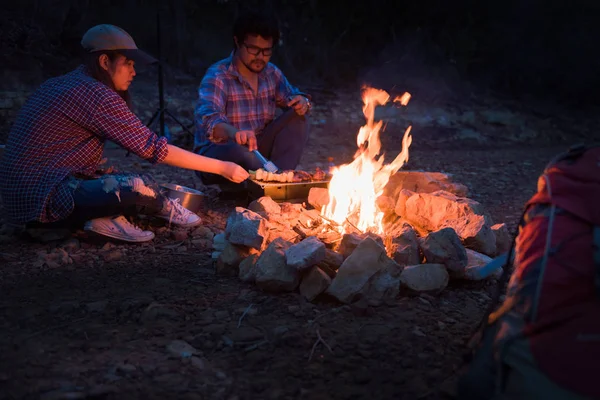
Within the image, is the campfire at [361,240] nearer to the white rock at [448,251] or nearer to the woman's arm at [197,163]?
the white rock at [448,251]

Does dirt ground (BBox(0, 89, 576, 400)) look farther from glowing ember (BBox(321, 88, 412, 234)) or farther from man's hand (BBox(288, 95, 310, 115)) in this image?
man's hand (BBox(288, 95, 310, 115))

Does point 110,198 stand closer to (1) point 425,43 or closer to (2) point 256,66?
(2) point 256,66

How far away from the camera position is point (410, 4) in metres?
9.80

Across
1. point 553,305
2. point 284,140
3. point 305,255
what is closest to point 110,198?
point 305,255

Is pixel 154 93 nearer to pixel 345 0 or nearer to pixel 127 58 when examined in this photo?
pixel 345 0

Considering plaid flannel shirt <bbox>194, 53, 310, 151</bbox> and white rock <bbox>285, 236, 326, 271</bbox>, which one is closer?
white rock <bbox>285, 236, 326, 271</bbox>

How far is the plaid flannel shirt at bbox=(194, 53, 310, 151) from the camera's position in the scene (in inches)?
174

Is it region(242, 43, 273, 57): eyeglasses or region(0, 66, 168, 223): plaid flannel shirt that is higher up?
region(242, 43, 273, 57): eyeglasses

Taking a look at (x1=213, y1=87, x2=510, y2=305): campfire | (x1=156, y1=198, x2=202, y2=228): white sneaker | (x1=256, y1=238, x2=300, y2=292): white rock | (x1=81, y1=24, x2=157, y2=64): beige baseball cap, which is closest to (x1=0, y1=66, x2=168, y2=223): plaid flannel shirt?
→ (x1=81, y1=24, x2=157, y2=64): beige baseball cap

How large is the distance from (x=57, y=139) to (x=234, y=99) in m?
1.58

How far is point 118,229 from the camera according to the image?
367 cm

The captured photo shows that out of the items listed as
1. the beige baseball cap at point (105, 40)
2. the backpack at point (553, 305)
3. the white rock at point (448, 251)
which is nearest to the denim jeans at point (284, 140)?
the beige baseball cap at point (105, 40)

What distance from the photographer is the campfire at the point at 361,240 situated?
280cm

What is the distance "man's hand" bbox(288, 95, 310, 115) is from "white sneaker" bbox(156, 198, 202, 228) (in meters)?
1.28
